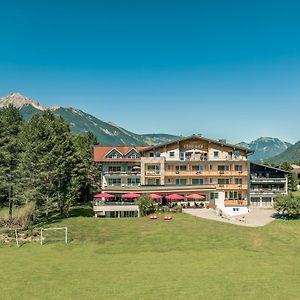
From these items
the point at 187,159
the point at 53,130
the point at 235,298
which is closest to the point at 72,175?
the point at 53,130

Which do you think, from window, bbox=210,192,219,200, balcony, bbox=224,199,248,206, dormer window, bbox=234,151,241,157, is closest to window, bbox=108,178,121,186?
window, bbox=210,192,219,200

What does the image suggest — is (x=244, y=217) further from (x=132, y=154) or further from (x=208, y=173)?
(x=132, y=154)

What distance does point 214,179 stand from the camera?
6328 centimetres

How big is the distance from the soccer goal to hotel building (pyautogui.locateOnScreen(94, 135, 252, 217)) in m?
19.0

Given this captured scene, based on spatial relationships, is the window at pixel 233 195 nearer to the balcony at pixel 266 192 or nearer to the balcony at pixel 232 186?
the balcony at pixel 232 186

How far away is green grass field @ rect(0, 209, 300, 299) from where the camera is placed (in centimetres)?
2541

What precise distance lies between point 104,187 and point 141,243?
2314 centimetres

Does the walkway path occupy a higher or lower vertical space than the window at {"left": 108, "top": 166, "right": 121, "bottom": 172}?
lower

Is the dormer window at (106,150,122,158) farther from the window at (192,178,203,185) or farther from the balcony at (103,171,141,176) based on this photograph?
the window at (192,178,203,185)

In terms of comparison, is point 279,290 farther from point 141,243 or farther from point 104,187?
point 104,187

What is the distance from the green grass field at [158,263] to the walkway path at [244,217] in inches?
126

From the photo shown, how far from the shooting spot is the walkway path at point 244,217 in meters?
48.8

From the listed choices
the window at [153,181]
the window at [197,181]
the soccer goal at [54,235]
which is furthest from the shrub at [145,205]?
the window at [197,181]

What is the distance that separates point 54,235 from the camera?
1631 inches
